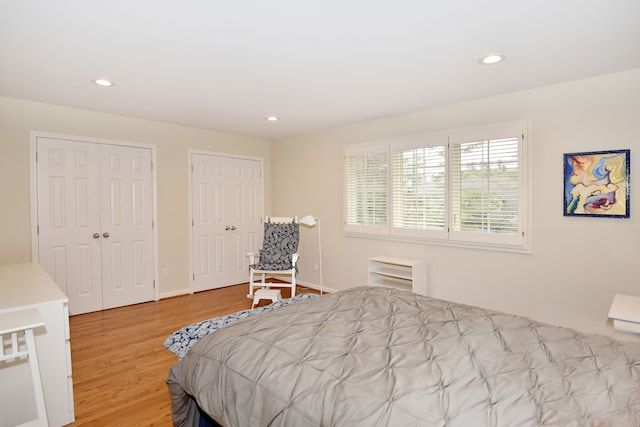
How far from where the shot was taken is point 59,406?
84.1 inches

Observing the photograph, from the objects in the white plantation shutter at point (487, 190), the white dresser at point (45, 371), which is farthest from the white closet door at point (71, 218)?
the white plantation shutter at point (487, 190)

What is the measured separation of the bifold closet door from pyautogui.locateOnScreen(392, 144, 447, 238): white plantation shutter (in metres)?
3.21

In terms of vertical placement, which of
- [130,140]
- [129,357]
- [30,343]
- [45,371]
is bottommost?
[129,357]

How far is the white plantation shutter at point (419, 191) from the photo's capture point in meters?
3.90

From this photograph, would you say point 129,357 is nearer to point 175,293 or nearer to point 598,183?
point 175,293

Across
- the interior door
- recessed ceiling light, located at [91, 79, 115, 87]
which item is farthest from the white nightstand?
the interior door

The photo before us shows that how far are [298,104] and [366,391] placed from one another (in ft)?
10.2

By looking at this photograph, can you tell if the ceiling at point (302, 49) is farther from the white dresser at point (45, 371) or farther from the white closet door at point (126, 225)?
the white dresser at point (45, 371)

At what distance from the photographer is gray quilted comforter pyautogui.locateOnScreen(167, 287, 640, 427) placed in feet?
3.89

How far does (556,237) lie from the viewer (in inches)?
125

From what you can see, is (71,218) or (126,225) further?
(126,225)

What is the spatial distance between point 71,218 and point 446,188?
13.9 ft

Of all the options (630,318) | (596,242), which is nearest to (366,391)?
(630,318)

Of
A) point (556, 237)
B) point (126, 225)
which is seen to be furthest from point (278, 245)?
point (556, 237)
